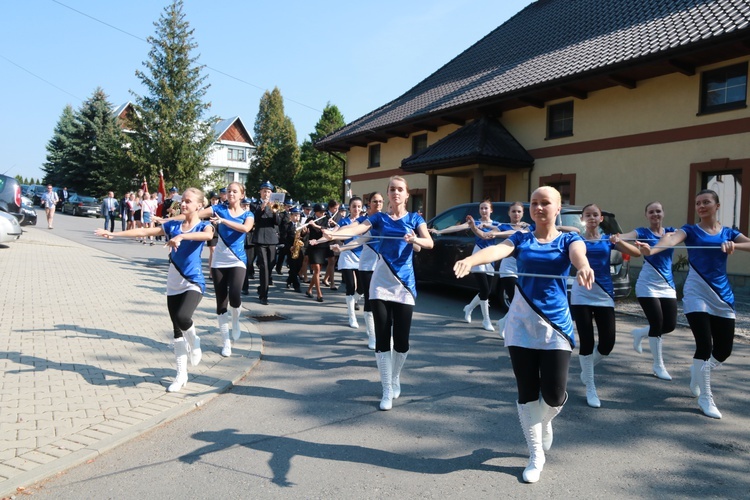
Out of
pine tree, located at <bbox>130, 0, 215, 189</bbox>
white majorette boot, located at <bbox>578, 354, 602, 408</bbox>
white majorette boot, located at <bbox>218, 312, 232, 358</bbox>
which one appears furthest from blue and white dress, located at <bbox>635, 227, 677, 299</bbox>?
pine tree, located at <bbox>130, 0, 215, 189</bbox>

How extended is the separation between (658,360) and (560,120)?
12640 mm

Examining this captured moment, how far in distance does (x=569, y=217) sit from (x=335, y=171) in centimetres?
4715

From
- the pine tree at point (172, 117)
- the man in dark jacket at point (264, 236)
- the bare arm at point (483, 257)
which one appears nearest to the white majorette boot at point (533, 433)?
the bare arm at point (483, 257)

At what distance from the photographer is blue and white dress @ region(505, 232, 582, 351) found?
12.0 ft

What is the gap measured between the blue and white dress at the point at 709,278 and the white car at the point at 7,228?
16.1m

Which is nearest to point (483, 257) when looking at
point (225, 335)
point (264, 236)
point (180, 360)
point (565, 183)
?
point (180, 360)

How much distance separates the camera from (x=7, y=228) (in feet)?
49.6

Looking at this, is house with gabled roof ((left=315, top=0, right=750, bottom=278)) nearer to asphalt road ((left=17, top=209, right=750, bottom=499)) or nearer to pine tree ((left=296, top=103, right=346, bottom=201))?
asphalt road ((left=17, top=209, right=750, bottom=499))

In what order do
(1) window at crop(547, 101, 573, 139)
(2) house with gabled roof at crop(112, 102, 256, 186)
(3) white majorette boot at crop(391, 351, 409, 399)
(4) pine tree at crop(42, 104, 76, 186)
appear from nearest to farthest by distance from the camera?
(3) white majorette boot at crop(391, 351, 409, 399)
(1) window at crop(547, 101, 573, 139)
(4) pine tree at crop(42, 104, 76, 186)
(2) house with gabled roof at crop(112, 102, 256, 186)

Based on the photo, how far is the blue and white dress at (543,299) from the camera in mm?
3652

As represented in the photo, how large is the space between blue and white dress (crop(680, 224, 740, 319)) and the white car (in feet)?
53.0

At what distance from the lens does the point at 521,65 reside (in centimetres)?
1950

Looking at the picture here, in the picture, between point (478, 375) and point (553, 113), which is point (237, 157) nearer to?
point (553, 113)

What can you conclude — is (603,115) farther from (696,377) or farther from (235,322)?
(235,322)
